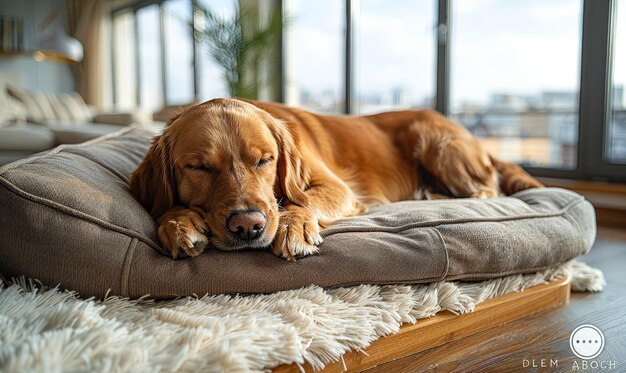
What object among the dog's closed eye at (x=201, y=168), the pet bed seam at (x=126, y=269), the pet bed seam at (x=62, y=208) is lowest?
the pet bed seam at (x=126, y=269)

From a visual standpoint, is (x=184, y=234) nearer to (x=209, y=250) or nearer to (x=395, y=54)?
(x=209, y=250)

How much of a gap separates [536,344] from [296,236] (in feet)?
2.53

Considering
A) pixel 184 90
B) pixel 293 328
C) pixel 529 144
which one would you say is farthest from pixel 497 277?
pixel 184 90

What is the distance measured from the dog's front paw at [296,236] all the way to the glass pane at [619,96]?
3.02m

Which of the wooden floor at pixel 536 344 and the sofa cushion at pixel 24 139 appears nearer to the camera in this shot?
the wooden floor at pixel 536 344

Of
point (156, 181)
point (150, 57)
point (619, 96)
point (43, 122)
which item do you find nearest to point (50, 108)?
point (43, 122)

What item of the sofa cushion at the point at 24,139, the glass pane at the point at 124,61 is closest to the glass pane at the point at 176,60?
the glass pane at the point at 124,61

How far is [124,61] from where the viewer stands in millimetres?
10625

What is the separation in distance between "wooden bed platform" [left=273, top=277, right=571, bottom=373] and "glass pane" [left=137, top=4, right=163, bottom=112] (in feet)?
28.7

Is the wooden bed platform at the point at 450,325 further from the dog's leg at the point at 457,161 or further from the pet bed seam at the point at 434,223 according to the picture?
the dog's leg at the point at 457,161

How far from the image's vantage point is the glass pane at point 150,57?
9.68 metres

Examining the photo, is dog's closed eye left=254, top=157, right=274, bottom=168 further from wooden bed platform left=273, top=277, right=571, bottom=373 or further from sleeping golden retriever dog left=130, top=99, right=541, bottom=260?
wooden bed platform left=273, top=277, right=571, bottom=373

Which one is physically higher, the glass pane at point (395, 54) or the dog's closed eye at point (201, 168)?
the glass pane at point (395, 54)

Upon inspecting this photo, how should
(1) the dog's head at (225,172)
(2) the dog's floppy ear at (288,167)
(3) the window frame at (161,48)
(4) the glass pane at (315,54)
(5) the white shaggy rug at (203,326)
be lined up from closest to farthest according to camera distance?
(5) the white shaggy rug at (203,326), (1) the dog's head at (225,172), (2) the dog's floppy ear at (288,167), (4) the glass pane at (315,54), (3) the window frame at (161,48)
